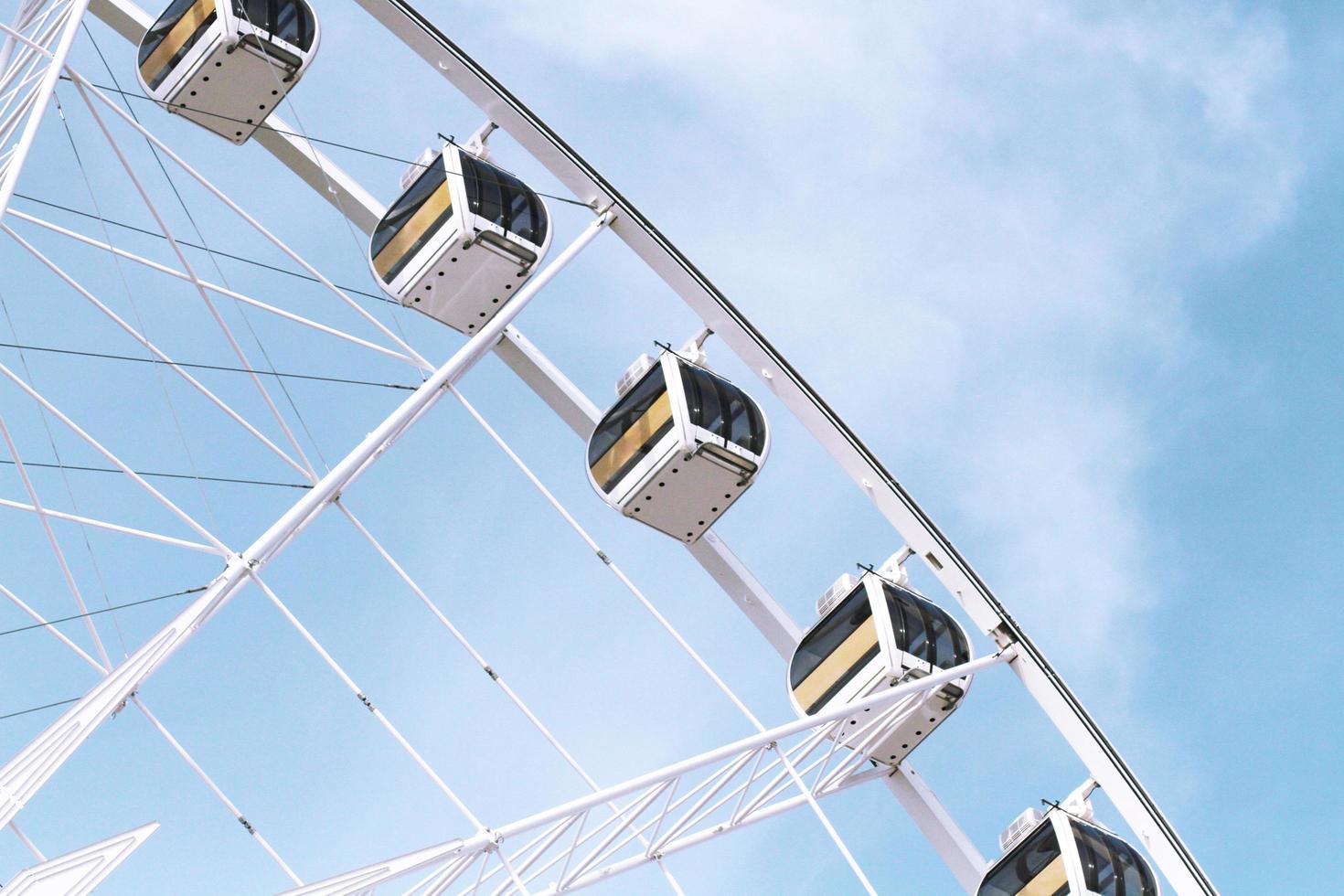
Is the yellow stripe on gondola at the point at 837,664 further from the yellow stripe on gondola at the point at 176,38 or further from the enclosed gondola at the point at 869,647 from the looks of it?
the yellow stripe on gondola at the point at 176,38

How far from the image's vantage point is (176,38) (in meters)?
16.4

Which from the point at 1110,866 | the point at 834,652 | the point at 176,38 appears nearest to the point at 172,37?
the point at 176,38

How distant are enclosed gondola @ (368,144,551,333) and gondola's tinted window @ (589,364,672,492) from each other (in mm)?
1459

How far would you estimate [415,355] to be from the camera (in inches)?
626

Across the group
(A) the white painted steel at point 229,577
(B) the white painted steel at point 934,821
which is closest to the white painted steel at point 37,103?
(A) the white painted steel at point 229,577

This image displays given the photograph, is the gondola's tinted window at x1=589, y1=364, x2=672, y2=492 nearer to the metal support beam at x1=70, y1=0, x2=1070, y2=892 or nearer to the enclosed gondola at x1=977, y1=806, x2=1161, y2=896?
the metal support beam at x1=70, y1=0, x2=1070, y2=892

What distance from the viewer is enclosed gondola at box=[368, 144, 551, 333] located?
16.1m

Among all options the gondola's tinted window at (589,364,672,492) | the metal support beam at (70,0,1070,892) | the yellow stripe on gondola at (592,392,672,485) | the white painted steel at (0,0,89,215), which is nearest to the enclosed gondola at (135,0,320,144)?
the metal support beam at (70,0,1070,892)

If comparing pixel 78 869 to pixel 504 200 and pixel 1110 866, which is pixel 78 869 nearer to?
pixel 504 200

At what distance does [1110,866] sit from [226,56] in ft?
34.1

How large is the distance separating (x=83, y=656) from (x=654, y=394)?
5.35 meters

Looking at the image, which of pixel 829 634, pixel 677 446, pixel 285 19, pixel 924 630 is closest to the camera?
pixel 677 446

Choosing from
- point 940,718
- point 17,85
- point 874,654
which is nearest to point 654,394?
point 874,654

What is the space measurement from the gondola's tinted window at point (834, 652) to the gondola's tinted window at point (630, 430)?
2.51m
